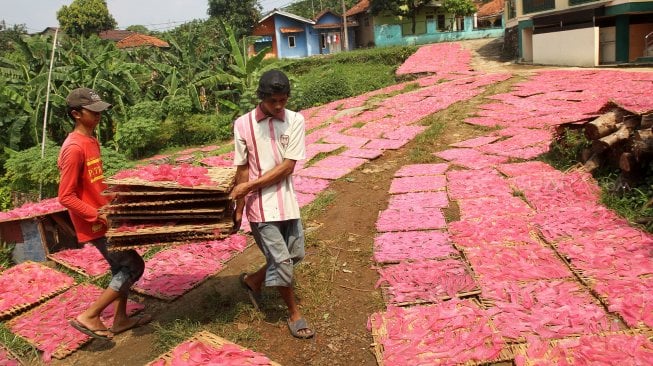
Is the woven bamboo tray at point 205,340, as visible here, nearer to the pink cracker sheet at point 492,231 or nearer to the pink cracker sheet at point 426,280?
the pink cracker sheet at point 426,280

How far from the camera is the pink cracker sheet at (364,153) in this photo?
872cm

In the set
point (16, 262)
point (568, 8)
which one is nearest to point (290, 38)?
point (568, 8)

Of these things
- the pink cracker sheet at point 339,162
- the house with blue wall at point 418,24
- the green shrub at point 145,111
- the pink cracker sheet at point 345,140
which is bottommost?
the pink cracker sheet at point 339,162

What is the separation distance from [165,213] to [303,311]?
1443mm

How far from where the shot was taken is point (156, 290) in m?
4.75

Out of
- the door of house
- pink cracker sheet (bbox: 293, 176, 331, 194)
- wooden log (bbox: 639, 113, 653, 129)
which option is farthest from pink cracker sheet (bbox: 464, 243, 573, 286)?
the door of house

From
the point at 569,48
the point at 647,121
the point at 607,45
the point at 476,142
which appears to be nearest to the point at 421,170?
the point at 476,142

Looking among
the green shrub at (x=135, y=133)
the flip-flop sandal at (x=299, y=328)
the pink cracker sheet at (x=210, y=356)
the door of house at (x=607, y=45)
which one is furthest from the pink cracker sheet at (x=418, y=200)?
the door of house at (x=607, y=45)

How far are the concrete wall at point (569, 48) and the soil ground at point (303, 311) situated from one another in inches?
634

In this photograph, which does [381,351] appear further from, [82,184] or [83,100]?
[83,100]

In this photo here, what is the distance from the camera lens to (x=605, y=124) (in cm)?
640

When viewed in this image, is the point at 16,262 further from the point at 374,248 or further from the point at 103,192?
the point at 374,248

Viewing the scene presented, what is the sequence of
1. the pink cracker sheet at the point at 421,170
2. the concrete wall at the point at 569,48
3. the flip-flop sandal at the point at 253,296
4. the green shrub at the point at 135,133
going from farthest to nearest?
the concrete wall at the point at 569,48 < the green shrub at the point at 135,133 < the pink cracker sheet at the point at 421,170 < the flip-flop sandal at the point at 253,296

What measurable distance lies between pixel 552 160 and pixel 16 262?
24.2 feet
